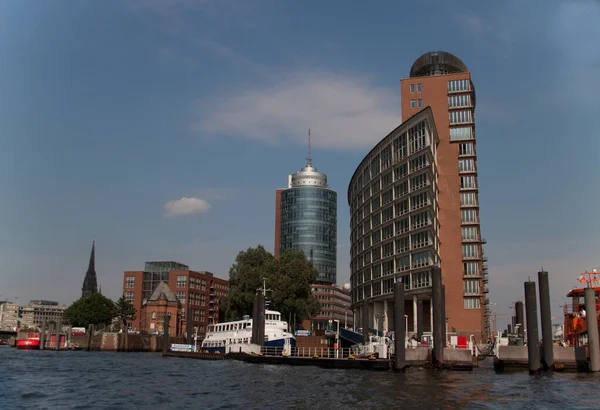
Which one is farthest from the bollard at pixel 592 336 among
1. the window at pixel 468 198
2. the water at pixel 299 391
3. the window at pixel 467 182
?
the window at pixel 467 182

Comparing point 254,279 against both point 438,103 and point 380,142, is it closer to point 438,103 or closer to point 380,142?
point 380,142

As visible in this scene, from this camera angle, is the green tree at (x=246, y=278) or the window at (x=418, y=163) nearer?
the window at (x=418, y=163)

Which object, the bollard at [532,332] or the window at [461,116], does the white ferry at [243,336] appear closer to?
the bollard at [532,332]

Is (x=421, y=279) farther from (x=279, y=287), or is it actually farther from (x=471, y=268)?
(x=279, y=287)

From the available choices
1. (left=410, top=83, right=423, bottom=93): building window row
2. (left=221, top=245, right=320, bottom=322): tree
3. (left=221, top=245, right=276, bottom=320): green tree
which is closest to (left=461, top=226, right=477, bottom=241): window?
(left=410, top=83, right=423, bottom=93): building window row

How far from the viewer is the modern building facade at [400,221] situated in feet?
324

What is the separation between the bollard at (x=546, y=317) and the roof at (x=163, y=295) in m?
155

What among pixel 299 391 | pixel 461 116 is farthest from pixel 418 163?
pixel 299 391

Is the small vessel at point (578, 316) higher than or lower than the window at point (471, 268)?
lower

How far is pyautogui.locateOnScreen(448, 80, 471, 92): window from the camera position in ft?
371

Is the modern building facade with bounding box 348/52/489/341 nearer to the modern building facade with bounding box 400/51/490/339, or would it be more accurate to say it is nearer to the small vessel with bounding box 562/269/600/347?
the modern building facade with bounding box 400/51/490/339

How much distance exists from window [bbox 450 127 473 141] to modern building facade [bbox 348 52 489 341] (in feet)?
0.60

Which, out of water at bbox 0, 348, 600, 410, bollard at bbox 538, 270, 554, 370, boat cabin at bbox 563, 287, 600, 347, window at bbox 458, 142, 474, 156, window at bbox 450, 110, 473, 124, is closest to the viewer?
water at bbox 0, 348, 600, 410

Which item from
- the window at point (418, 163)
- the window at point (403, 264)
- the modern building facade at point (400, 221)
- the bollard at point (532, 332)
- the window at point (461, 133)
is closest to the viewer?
the bollard at point (532, 332)
